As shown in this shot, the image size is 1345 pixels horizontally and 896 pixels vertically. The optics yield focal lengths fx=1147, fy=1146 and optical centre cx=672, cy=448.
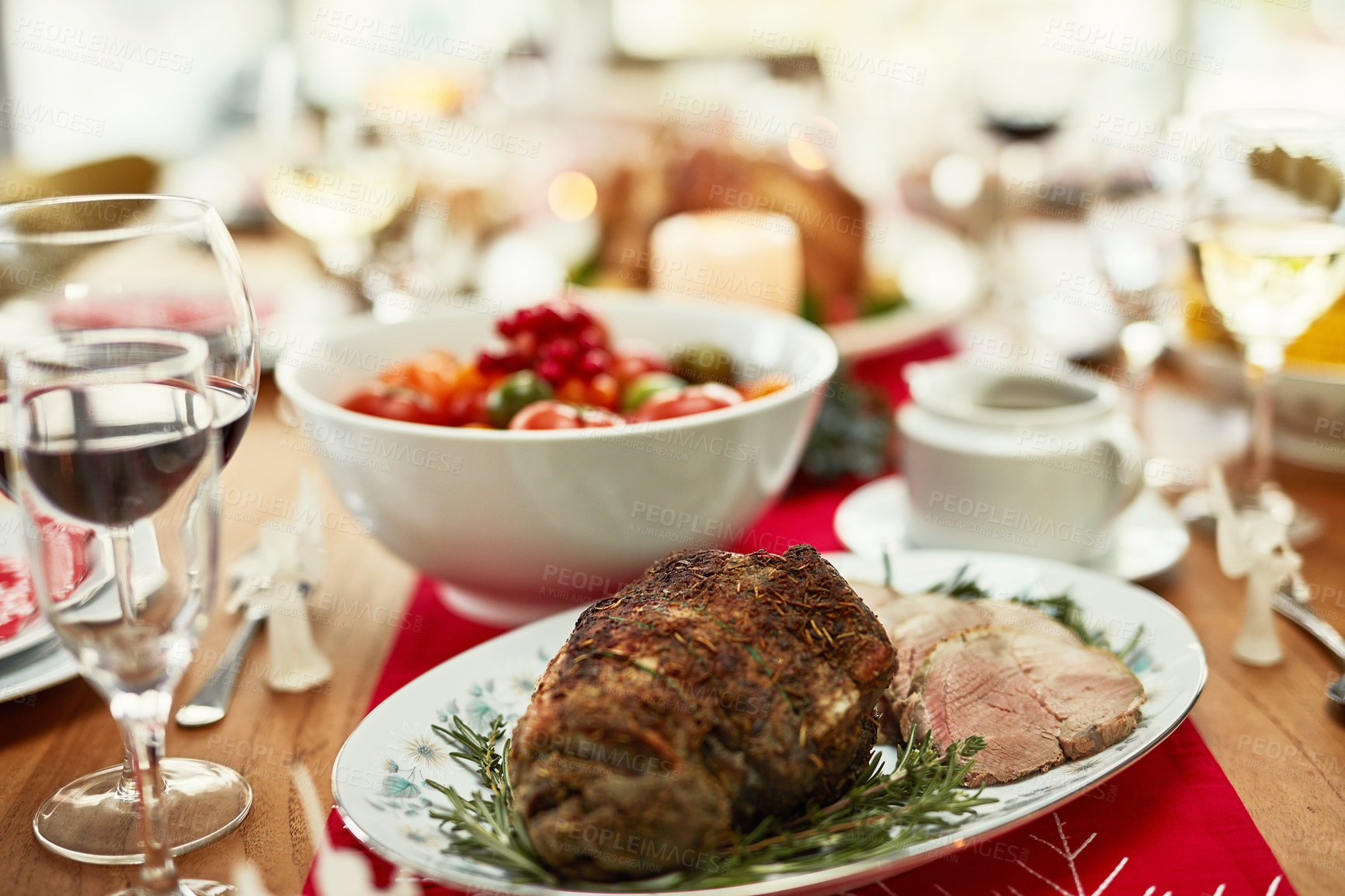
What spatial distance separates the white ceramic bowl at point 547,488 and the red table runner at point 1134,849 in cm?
38

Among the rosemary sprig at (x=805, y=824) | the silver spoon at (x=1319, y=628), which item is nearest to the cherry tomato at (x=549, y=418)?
the rosemary sprig at (x=805, y=824)

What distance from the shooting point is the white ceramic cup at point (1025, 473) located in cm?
142

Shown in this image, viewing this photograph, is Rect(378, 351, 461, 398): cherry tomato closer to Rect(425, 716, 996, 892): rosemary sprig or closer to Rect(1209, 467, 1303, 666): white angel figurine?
Rect(425, 716, 996, 892): rosemary sprig

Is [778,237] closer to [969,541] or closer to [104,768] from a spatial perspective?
[969,541]

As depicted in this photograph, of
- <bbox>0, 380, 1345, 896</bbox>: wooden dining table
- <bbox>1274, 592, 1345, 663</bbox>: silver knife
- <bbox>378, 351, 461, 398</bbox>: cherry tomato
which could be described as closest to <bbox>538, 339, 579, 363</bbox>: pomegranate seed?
<bbox>378, 351, 461, 398</bbox>: cherry tomato

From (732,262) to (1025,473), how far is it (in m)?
0.83

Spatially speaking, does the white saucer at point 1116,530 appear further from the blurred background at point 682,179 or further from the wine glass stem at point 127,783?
the wine glass stem at point 127,783

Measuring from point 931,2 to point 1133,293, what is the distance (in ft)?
21.6

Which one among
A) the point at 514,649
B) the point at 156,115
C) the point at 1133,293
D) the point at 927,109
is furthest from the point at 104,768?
the point at 156,115

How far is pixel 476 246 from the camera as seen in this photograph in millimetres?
3053

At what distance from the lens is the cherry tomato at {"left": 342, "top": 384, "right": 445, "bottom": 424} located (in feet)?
4.65

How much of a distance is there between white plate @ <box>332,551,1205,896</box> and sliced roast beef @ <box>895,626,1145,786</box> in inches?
0.8

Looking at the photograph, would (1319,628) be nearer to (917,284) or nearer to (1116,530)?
(1116,530)

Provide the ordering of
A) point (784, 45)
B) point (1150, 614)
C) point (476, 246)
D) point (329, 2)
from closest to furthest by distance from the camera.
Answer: point (1150, 614) → point (476, 246) → point (329, 2) → point (784, 45)
